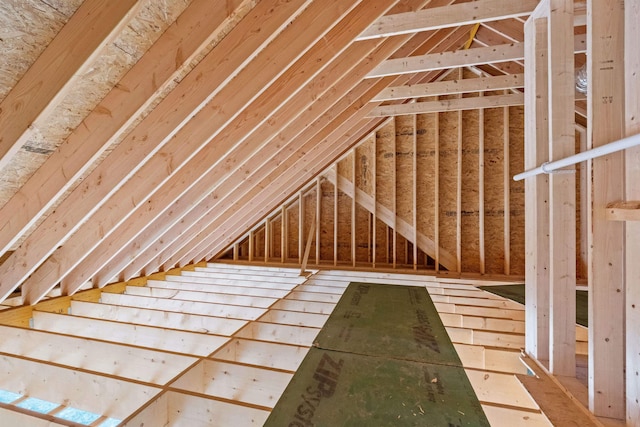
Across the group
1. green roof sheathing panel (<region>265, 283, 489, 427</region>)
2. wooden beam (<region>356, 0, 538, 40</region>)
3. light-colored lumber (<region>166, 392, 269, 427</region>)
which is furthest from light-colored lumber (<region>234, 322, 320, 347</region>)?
wooden beam (<region>356, 0, 538, 40</region>)

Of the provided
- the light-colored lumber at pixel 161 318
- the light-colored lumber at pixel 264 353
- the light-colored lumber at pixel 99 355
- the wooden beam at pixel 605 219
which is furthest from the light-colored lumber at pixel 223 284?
the wooden beam at pixel 605 219

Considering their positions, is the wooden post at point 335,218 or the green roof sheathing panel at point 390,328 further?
the wooden post at point 335,218

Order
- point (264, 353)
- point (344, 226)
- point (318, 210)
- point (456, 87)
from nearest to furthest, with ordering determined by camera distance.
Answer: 1. point (264, 353)
2. point (456, 87)
3. point (318, 210)
4. point (344, 226)

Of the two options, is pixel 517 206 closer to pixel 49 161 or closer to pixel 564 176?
pixel 564 176

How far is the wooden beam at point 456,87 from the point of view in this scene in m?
3.54

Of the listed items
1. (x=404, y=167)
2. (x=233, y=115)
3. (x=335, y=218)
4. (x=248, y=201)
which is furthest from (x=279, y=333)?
(x=404, y=167)

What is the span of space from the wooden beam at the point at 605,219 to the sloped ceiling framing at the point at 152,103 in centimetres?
135

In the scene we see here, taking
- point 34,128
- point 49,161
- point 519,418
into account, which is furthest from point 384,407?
point 49,161

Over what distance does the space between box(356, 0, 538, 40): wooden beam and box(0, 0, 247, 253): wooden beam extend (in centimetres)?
134

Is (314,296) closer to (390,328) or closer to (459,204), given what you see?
(390,328)

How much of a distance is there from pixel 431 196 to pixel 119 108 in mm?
5009

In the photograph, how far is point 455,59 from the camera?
2959 millimetres

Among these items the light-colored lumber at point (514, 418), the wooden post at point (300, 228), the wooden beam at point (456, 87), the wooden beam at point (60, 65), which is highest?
the wooden beam at point (456, 87)

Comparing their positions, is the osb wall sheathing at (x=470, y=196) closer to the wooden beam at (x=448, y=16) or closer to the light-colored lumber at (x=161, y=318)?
the wooden beam at (x=448, y=16)
